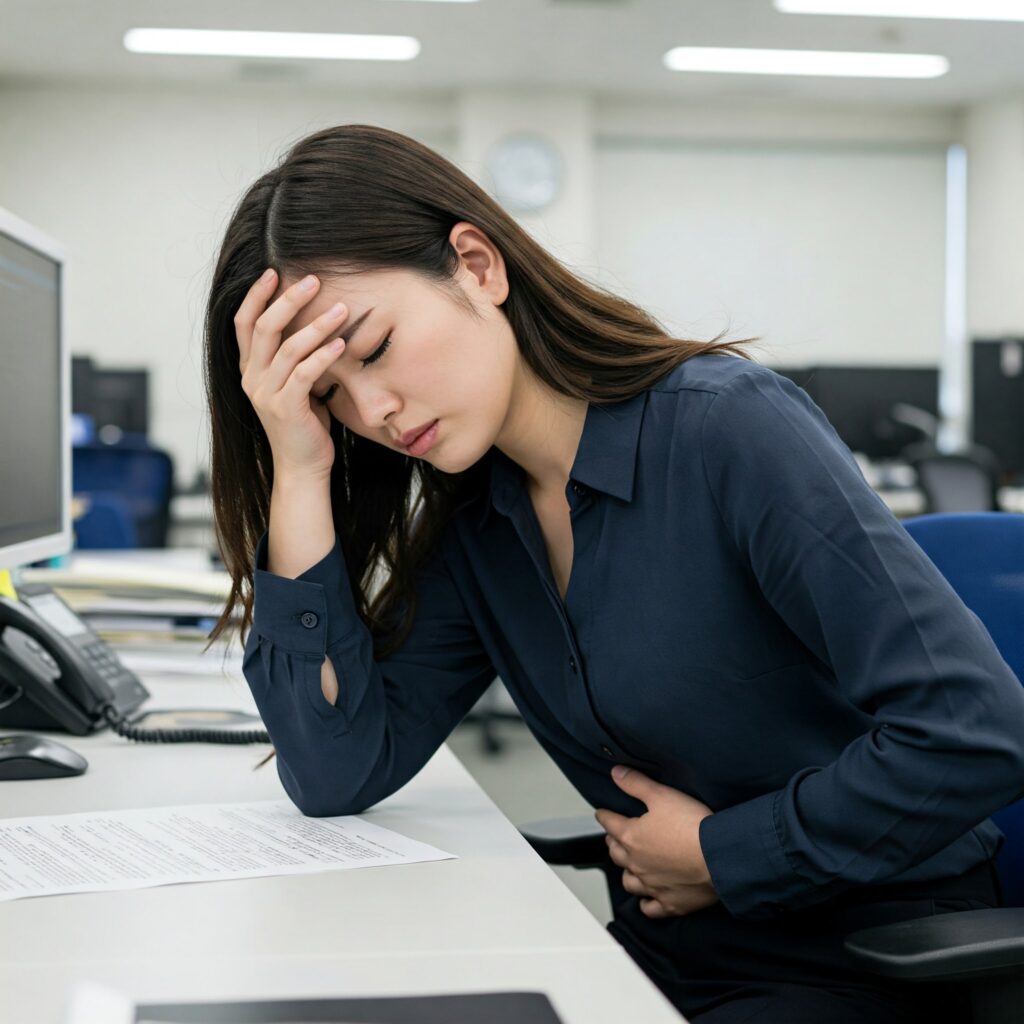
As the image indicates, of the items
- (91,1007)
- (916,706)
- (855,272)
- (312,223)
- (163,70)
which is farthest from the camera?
(855,272)

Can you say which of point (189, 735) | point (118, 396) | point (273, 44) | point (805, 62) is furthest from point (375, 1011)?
point (805, 62)

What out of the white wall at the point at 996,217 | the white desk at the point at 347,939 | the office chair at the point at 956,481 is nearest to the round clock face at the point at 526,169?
the white wall at the point at 996,217

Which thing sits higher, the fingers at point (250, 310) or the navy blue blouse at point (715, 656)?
the fingers at point (250, 310)

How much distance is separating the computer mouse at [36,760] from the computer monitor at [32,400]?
0.87 ft

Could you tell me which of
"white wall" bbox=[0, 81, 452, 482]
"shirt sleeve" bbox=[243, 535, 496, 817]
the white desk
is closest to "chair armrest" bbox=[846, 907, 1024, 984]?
the white desk

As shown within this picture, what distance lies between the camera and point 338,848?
0.92m

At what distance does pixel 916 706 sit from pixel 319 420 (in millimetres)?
564

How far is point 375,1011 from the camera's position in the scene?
602 millimetres

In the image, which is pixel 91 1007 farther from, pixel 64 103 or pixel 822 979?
pixel 64 103

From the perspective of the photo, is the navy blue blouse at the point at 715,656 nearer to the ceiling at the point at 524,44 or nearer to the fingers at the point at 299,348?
the fingers at the point at 299,348

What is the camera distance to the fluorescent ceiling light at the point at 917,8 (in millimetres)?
5684

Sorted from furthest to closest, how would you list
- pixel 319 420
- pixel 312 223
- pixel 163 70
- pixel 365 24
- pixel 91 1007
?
1. pixel 163 70
2. pixel 365 24
3. pixel 319 420
4. pixel 312 223
5. pixel 91 1007

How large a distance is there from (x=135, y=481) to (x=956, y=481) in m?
2.94

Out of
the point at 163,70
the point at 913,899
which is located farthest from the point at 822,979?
the point at 163,70
